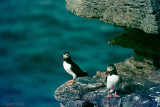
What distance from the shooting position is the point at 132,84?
8.07 m

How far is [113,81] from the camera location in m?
7.37

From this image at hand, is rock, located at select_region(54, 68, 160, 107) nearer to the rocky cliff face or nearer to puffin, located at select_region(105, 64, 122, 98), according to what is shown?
the rocky cliff face

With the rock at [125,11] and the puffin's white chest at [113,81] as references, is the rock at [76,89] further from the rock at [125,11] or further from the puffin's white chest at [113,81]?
the rock at [125,11]

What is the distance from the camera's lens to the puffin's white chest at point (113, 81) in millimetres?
7367

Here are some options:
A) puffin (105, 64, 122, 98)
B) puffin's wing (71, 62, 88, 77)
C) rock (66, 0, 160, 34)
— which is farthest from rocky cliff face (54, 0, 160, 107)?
puffin (105, 64, 122, 98)

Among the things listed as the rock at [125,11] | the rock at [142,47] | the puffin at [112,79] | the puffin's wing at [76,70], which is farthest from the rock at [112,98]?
the rock at [125,11]

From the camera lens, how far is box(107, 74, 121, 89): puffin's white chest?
290 inches

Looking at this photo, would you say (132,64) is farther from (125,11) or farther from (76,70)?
(125,11)

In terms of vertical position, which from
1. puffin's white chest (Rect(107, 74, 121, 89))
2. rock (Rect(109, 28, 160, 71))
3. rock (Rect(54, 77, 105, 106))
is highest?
Answer: rock (Rect(109, 28, 160, 71))

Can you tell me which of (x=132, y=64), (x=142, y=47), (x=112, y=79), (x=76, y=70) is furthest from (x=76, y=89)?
(x=142, y=47)

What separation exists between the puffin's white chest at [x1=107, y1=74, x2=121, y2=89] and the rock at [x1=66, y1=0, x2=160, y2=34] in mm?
1278

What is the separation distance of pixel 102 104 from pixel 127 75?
1.74 meters

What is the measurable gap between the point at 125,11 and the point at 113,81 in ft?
5.56

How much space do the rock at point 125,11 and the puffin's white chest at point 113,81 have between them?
1278 mm
